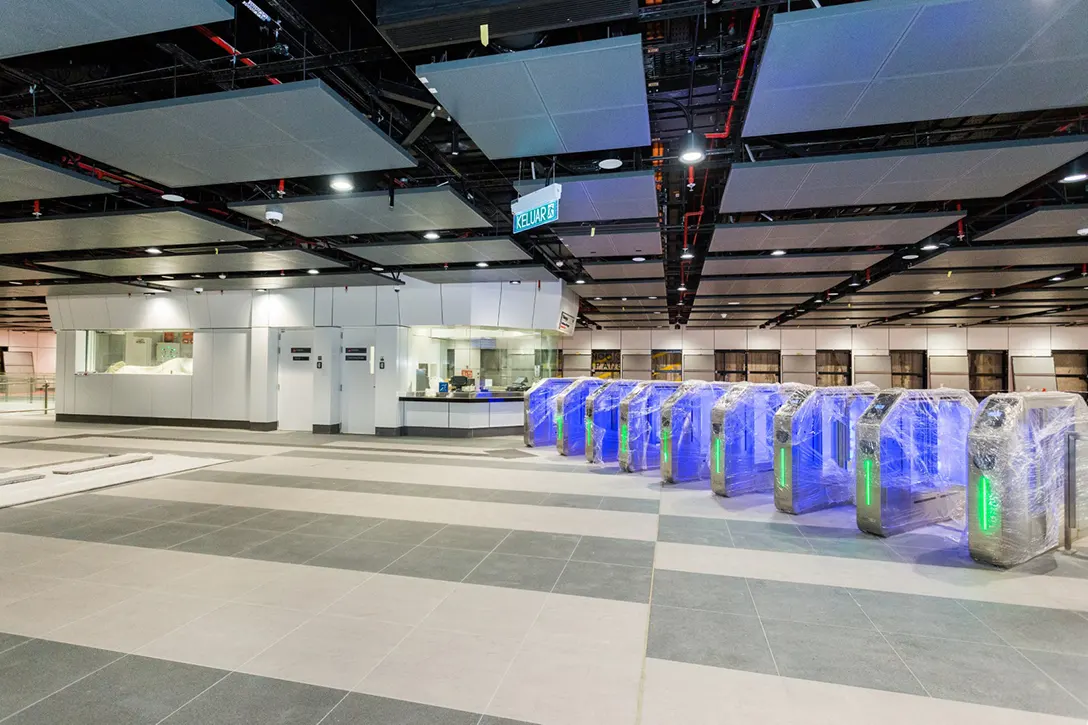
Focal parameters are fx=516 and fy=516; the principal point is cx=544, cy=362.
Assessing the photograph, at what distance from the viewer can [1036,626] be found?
9.14 ft

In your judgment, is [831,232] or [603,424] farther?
[603,424]

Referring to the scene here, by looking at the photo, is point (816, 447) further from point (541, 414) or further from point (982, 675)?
point (541, 414)

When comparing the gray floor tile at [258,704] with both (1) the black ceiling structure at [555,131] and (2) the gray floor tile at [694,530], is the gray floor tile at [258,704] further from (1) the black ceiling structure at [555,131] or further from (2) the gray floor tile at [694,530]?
(1) the black ceiling structure at [555,131]

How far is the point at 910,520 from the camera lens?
15.0ft

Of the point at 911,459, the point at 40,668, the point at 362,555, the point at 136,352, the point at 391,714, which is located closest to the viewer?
the point at 391,714

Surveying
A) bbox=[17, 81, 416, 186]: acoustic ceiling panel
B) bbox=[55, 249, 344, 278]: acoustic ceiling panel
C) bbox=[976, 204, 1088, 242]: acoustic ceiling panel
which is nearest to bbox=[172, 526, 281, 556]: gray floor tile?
bbox=[17, 81, 416, 186]: acoustic ceiling panel

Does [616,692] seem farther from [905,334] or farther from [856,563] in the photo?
[905,334]

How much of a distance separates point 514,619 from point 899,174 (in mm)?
5615

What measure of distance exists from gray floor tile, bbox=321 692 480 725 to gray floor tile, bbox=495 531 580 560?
1858 mm

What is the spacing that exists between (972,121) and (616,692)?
6.07 meters

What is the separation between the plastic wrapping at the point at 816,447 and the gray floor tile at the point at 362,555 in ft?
12.0

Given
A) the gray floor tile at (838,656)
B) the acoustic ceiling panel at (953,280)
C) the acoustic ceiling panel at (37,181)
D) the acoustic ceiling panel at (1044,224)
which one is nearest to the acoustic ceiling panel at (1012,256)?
the acoustic ceiling panel at (1044,224)

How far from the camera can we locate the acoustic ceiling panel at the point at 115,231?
689 centimetres

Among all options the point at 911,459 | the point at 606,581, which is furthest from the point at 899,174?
the point at 606,581
